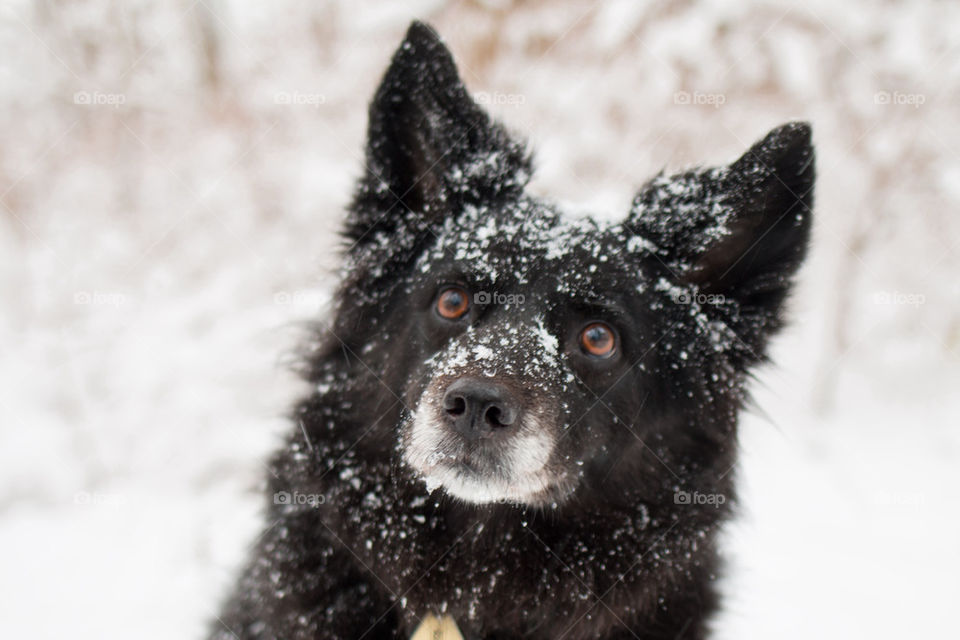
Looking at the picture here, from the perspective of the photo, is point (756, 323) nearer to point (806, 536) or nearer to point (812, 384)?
point (806, 536)

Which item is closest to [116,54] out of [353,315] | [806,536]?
[353,315]

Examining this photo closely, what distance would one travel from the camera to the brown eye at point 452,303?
266 centimetres

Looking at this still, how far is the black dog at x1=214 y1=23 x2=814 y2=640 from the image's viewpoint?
2.51m

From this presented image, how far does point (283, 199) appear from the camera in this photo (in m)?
7.76
